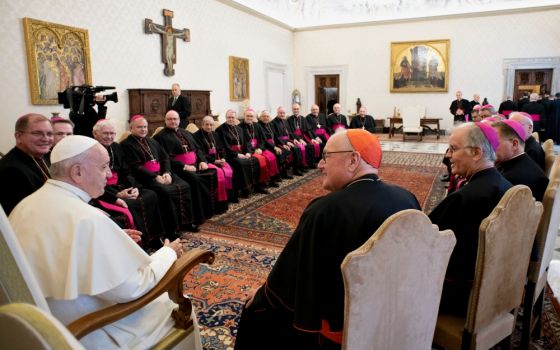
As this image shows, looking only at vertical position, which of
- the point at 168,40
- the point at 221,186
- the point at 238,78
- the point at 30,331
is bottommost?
the point at 221,186

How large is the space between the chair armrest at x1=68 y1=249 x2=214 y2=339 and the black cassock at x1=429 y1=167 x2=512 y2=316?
1.34 m

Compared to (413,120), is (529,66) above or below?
above

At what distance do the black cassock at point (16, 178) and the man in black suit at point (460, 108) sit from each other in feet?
46.1

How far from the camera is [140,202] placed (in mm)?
4660

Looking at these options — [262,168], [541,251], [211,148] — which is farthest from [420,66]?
[541,251]

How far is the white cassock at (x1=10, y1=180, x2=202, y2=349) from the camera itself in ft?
5.93

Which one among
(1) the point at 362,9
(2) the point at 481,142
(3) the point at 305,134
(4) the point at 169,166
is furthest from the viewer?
(1) the point at 362,9

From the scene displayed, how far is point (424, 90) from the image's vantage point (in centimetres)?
1625

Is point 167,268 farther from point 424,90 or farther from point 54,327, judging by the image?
point 424,90

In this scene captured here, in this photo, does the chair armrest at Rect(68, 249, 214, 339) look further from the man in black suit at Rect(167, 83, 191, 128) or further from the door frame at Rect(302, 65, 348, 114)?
the door frame at Rect(302, 65, 348, 114)

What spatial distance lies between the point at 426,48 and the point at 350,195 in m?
15.8

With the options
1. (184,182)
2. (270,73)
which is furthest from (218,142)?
(270,73)

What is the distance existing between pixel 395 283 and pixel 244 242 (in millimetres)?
3531

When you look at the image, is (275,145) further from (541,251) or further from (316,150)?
(541,251)
